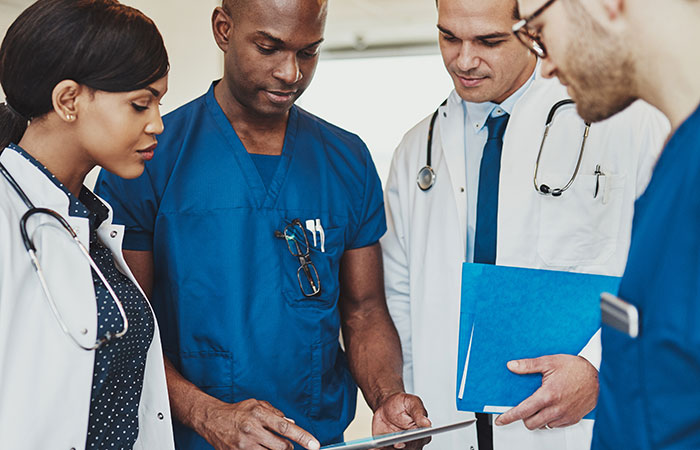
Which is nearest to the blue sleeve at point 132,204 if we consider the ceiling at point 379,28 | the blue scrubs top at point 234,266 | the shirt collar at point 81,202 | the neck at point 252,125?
the blue scrubs top at point 234,266

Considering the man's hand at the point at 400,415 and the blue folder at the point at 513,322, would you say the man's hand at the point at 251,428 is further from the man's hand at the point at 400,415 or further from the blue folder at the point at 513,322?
the blue folder at the point at 513,322

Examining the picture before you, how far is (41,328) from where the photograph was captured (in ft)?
3.47

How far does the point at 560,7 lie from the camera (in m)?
0.83

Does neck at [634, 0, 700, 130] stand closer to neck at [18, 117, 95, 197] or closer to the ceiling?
neck at [18, 117, 95, 197]

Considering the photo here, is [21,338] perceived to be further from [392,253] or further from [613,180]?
[613,180]

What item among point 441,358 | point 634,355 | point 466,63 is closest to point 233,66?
point 466,63

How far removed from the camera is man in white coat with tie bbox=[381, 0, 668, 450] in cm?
154

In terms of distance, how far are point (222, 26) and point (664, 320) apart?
1.21 m

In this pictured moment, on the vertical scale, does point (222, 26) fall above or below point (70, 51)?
above

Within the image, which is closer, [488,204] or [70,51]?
[70,51]

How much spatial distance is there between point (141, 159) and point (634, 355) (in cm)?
92

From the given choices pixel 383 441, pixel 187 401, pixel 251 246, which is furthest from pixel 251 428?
pixel 251 246

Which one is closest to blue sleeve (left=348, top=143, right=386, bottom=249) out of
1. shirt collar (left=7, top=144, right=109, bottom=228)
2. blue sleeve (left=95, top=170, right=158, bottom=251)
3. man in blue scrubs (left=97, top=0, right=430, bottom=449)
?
man in blue scrubs (left=97, top=0, right=430, bottom=449)

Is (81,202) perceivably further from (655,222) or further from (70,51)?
(655,222)
